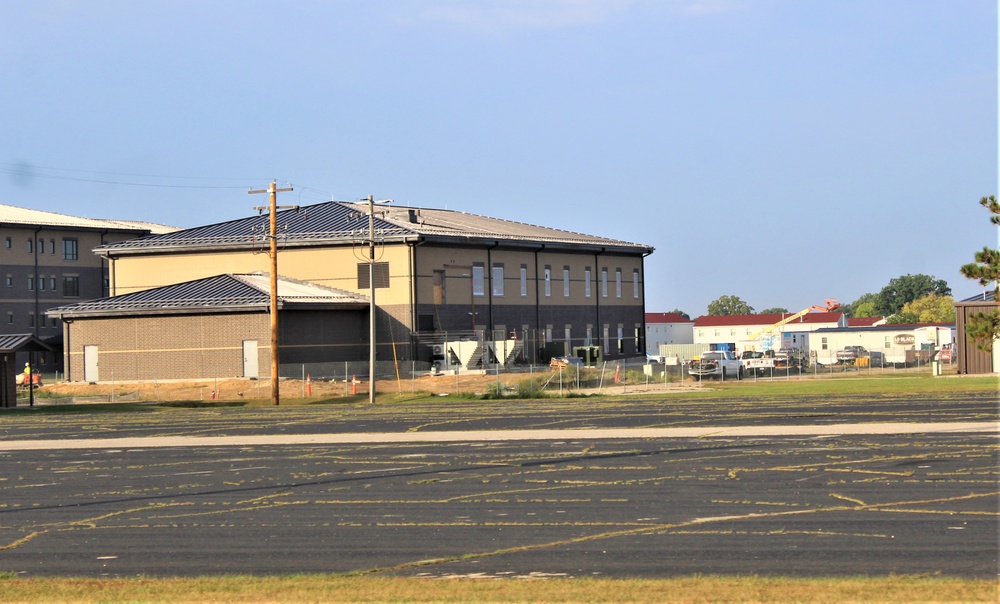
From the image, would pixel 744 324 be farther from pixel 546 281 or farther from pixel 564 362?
pixel 564 362

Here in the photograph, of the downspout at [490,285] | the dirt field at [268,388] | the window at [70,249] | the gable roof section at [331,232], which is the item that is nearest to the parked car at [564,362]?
the downspout at [490,285]

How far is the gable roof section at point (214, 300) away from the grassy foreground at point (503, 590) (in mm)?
50199

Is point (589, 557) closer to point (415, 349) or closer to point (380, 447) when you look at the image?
point (380, 447)

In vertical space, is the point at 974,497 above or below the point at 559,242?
below

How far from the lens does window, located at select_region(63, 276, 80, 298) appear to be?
3949 inches

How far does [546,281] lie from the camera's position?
81.6 m

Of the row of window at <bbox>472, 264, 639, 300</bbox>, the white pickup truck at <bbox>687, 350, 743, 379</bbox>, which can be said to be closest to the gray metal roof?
the row of window at <bbox>472, 264, 639, 300</bbox>

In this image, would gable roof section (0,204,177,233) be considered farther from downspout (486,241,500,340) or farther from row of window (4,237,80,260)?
→ downspout (486,241,500,340)

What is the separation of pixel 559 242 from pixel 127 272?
2858 cm

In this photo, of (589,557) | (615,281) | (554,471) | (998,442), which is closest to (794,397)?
(998,442)

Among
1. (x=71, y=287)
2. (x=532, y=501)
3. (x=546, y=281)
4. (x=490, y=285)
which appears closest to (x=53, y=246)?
(x=71, y=287)

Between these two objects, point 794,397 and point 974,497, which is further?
point 794,397

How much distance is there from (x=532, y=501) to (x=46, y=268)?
8818cm

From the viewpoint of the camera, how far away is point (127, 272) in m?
79.1
